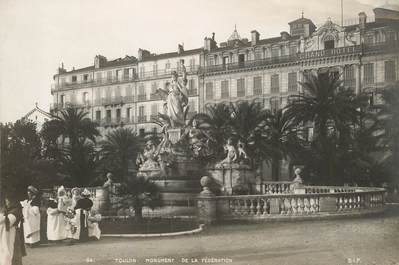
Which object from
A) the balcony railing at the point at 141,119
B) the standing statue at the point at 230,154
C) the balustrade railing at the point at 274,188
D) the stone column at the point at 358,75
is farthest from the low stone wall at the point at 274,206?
the balcony railing at the point at 141,119

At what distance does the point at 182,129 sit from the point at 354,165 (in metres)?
7.77

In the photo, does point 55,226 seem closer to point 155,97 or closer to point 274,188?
point 274,188

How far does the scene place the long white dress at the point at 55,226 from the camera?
9938 mm

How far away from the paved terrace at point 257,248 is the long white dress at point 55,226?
23 centimetres

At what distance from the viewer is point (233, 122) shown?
81.9 feet

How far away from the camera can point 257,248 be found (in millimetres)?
8969

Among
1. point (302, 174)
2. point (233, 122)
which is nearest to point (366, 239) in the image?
point (302, 174)

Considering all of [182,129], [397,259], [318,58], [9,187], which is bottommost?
[397,259]

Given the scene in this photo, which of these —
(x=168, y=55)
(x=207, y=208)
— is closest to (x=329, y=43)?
(x=168, y=55)

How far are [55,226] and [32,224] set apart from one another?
1.35 feet

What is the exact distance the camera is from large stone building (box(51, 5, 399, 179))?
96.2ft

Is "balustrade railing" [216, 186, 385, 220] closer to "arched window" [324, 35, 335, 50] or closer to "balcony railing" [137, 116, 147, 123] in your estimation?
"arched window" [324, 35, 335, 50]

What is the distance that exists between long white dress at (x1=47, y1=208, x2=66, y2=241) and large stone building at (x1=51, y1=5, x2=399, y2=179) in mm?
19162

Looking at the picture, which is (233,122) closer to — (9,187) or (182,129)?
(182,129)
